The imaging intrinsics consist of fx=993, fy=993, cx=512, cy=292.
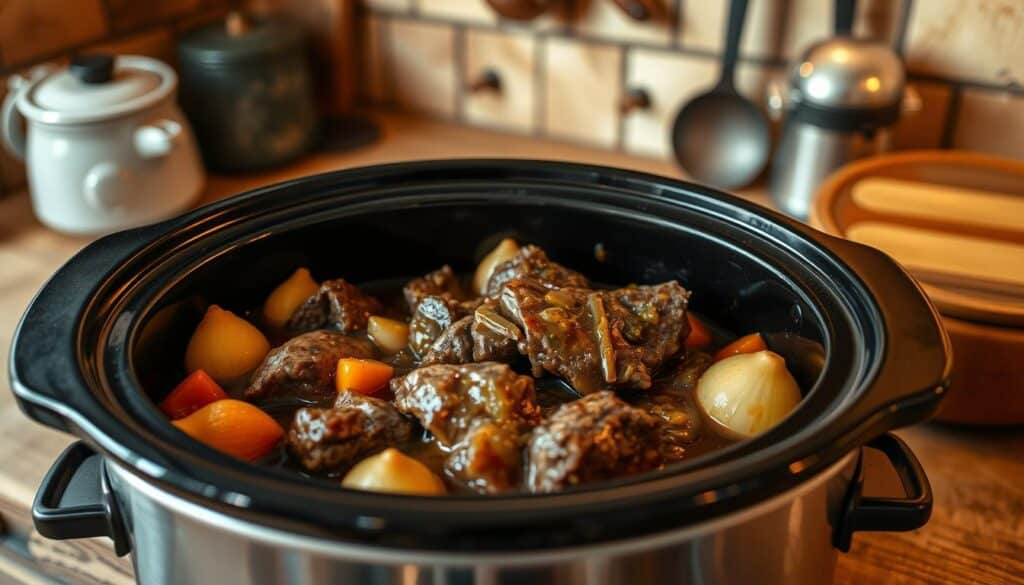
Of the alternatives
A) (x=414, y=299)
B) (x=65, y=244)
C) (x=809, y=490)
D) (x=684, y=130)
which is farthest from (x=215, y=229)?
(x=684, y=130)

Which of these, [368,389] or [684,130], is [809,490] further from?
[684,130]

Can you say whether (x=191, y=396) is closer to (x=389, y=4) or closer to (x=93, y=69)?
(x=93, y=69)

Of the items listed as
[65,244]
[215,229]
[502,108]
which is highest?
[215,229]

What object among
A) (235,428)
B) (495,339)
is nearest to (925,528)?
(495,339)

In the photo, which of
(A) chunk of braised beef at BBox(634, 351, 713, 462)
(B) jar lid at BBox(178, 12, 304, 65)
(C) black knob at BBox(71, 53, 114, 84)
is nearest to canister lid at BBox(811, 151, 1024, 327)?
(A) chunk of braised beef at BBox(634, 351, 713, 462)

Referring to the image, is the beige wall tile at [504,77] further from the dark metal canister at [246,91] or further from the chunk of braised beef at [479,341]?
the chunk of braised beef at [479,341]

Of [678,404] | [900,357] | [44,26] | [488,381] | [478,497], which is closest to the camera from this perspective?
[478,497]

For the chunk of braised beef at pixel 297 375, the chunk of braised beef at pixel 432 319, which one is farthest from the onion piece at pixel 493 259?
the chunk of braised beef at pixel 297 375
